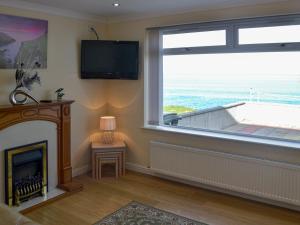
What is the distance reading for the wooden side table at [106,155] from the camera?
412cm

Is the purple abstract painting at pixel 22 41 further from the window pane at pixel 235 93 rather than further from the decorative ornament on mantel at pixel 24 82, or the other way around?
the window pane at pixel 235 93

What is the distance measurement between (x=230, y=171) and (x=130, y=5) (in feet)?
7.86

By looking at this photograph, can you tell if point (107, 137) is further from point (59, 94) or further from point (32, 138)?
point (32, 138)

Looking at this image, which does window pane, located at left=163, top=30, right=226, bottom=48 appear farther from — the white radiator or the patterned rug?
the patterned rug

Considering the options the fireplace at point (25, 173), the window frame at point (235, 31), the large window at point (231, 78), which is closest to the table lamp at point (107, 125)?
the large window at point (231, 78)

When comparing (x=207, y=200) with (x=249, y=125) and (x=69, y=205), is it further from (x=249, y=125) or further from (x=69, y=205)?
(x=69, y=205)

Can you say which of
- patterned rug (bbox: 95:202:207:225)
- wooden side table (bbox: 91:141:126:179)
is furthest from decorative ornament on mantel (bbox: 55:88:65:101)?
patterned rug (bbox: 95:202:207:225)

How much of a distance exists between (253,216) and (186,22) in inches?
97.0

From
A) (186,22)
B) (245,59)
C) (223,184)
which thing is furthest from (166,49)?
(223,184)

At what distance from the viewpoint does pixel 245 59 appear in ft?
11.8

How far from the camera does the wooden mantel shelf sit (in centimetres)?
336

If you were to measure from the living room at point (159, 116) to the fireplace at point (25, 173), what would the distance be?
23 mm

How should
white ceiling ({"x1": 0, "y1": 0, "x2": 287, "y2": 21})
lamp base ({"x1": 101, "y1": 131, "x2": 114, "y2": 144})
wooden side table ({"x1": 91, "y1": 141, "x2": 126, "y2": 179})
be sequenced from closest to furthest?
white ceiling ({"x1": 0, "y1": 0, "x2": 287, "y2": 21}) → wooden side table ({"x1": 91, "y1": 141, "x2": 126, "y2": 179}) → lamp base ({"x1": 101, "y1": 131, "x2": 114, "y2": 144})

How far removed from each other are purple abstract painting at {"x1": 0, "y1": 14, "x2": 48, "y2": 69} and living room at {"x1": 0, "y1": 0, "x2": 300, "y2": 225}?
0.06ft
